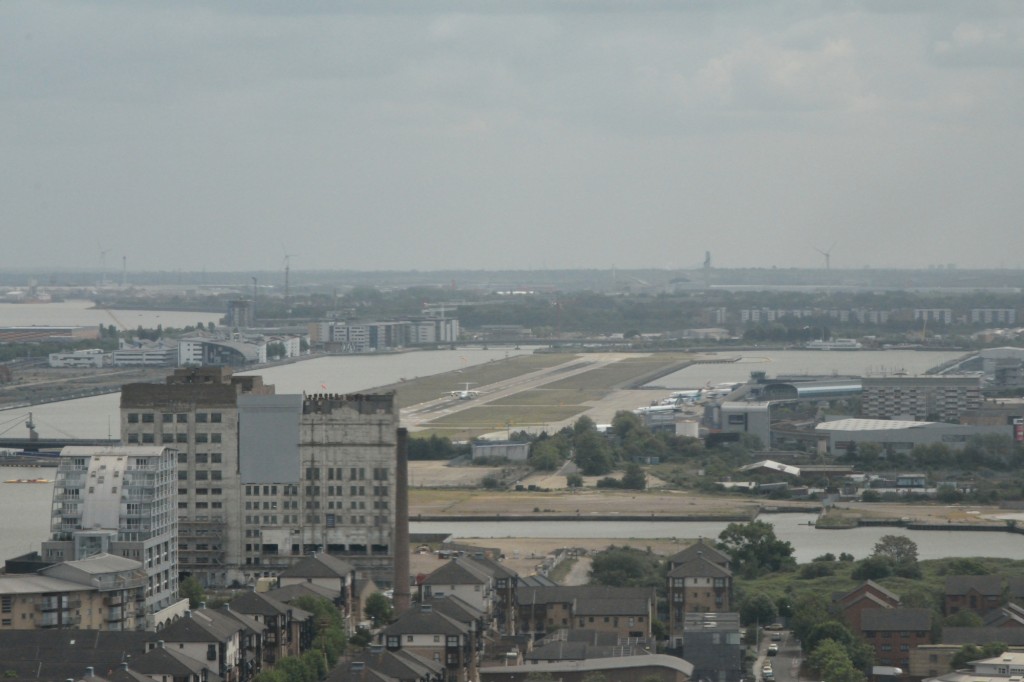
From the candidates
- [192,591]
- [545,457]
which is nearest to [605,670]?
[192,591]

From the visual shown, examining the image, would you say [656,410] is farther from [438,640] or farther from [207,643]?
[207,643]

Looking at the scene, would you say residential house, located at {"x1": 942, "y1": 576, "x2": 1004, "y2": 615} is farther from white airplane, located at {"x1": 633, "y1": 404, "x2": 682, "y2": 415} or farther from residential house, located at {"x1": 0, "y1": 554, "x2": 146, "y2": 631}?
white airplane, located at {"x1": 633, "y1": 404, "x2": 682, "y2": 415}

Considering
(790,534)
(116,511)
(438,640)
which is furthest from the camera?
(790,534)

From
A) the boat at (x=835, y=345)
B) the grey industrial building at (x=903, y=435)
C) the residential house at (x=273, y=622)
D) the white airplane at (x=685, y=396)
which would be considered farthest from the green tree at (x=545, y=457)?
the boat at (x=835, y=345)

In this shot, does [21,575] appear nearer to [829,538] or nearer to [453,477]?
[829,538]

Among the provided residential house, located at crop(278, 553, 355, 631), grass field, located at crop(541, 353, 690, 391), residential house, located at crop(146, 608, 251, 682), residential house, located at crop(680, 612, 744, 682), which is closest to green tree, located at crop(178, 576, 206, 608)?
residential house, located at crop(278, 553, 355, 631)

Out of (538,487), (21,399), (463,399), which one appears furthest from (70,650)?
(21,399)
